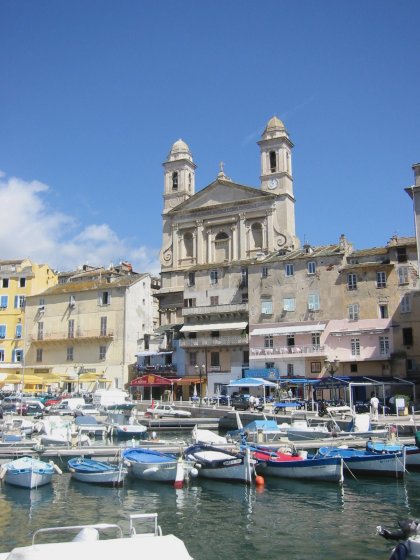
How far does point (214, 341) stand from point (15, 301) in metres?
26.9

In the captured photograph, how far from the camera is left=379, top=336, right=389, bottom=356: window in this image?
52.3 meters

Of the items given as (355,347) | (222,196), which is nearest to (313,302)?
(355,347)

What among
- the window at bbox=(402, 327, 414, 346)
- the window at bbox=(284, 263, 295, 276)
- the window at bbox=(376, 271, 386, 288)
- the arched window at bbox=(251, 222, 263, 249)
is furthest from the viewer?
the arched window at bbox=(251, 222, 263, 249)

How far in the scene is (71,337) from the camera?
67.6 meters

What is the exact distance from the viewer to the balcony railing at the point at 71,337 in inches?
2606

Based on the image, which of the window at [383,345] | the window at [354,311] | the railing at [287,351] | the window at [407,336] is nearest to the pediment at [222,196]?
the window at [354,311]

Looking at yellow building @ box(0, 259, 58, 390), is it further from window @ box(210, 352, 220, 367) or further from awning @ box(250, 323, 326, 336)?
awning @ box(250, 323, 326, 336)

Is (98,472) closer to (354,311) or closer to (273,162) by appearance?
(354,311)

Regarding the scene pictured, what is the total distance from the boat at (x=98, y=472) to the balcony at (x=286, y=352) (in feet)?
102

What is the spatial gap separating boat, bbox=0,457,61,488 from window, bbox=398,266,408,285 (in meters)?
36.8

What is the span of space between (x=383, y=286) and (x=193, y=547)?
40.5 m

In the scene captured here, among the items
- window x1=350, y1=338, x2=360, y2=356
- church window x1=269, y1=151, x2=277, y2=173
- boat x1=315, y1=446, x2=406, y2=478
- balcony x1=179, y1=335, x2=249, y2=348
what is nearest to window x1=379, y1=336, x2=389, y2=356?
window x1=350, y1=338, x2=360, y2=356

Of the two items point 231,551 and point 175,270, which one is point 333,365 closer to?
point 175,270

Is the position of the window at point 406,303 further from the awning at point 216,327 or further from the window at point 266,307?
the awning at point 216,327
